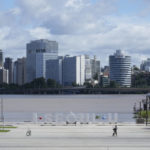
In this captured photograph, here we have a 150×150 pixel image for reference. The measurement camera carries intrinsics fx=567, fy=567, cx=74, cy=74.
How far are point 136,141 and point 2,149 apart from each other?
11678 mm

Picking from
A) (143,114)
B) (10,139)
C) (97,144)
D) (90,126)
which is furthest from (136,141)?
(143,114)

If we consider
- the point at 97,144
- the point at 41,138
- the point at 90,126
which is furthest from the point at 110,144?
the point at 90,126

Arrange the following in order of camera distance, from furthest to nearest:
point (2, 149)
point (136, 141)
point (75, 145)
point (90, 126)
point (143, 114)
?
point (143, 114) → point (90, 126) → point (136, 141) → point (75, 145) → point (2, 149)

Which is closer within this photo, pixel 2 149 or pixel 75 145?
pixel 2 149

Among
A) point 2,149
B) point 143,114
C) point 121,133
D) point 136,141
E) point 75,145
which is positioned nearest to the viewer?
point 2,149

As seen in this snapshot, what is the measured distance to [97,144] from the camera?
139 ft

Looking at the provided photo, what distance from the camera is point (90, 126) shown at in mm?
65438

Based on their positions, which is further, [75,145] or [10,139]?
[10,139]

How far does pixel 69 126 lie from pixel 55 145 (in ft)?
78.8

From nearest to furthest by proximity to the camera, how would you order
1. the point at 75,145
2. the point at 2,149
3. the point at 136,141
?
1. the point at 2,149
2. the point at 75,145
3. the point at 136,141

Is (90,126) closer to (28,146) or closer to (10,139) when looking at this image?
(10,139)

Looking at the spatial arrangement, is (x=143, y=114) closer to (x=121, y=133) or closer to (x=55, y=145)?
(x=121, y=133)

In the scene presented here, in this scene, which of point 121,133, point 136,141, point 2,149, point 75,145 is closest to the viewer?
point 2,149

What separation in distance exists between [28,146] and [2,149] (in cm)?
243
